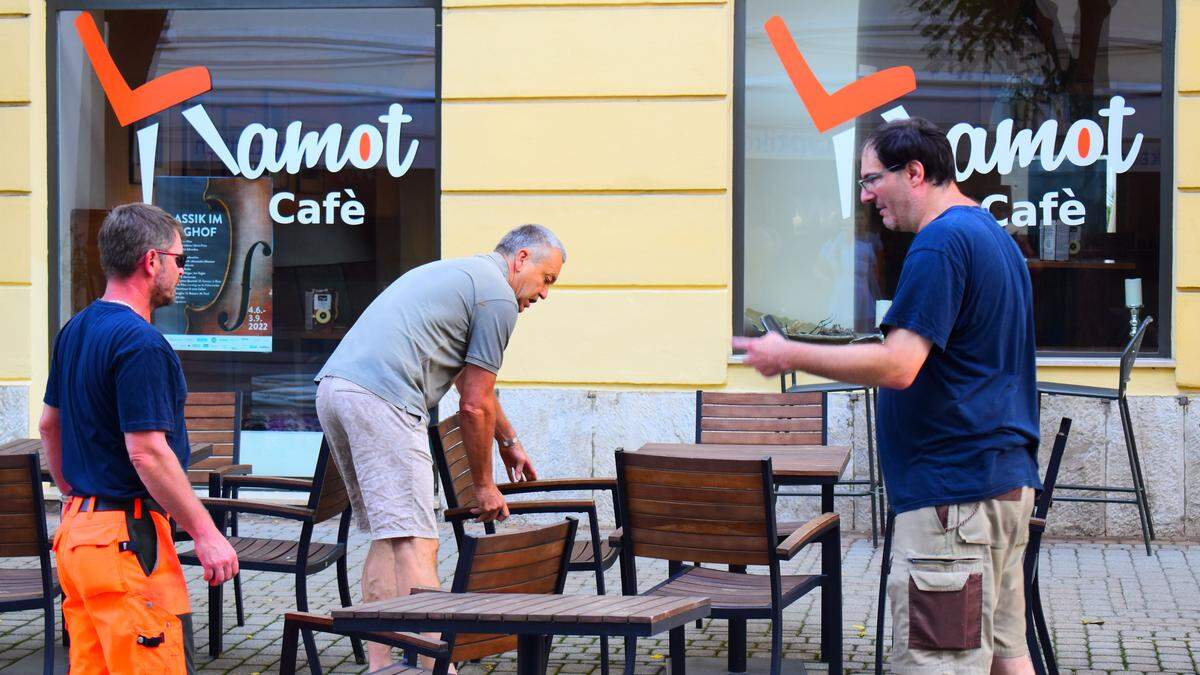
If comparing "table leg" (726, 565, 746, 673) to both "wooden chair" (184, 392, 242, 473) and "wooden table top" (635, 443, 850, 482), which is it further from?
"wooden chair" (184, 392, 242, 473)

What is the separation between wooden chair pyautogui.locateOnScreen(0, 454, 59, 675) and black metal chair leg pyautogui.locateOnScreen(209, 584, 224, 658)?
79cm

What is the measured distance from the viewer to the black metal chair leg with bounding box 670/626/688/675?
464 cm

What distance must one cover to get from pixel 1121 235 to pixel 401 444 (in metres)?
5.02

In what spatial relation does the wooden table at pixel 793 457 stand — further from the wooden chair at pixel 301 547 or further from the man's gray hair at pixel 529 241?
the wooden chair at pixel 301 547

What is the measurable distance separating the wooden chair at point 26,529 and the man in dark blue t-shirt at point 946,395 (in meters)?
2.66

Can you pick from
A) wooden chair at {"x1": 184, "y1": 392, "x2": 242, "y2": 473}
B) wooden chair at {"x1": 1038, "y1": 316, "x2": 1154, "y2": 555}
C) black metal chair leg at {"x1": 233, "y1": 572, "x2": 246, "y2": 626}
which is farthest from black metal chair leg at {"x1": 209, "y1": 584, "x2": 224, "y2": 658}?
wooden chair at {"x1": 1038, "y1": 316, "x2": 1154, "y2": 555}

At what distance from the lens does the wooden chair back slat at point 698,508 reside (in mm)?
4621

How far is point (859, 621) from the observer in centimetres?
627

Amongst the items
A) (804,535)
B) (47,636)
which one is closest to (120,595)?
(47,636)

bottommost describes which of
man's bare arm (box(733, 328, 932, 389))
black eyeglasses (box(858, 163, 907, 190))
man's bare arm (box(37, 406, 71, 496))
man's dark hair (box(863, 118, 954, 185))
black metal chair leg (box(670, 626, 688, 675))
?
black metal chair leg (box(670, 626, 688, 675))

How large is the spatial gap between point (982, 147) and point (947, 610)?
5453 mm

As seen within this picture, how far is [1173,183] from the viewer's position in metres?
8.20

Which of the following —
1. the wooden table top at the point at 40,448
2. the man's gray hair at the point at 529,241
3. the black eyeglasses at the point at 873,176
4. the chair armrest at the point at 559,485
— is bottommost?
the chair armrest at the point at 559,485

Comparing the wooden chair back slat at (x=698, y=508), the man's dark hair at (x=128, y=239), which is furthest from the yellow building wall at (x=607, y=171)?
the man's dark hair at (x=128, y=239)
